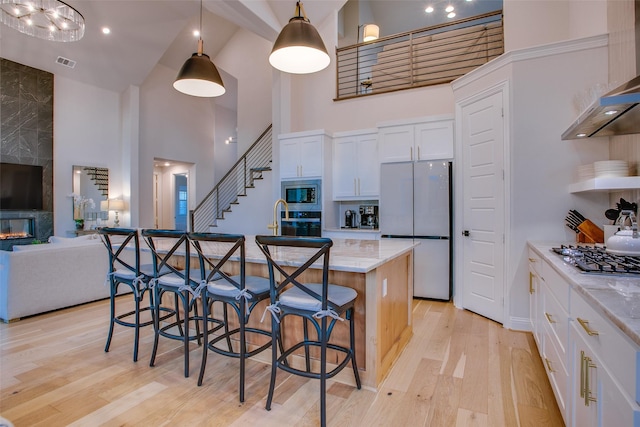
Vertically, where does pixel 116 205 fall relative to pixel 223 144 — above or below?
below

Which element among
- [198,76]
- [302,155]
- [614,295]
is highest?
[198,76]

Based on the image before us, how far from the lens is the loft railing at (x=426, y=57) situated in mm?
4602

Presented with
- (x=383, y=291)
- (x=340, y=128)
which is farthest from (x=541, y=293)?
(x=340, y=128)

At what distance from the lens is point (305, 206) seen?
4.89 m

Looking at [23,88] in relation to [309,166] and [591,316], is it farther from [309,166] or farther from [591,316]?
[591,316]

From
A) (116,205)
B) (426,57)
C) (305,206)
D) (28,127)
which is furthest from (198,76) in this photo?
(28,127)

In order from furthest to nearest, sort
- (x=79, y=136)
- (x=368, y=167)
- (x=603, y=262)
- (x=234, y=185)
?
(x=234, y=185)
(x=79, y=136)
(x=368, y=167)
(x=603, y=262)

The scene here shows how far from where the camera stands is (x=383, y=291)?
2193mm

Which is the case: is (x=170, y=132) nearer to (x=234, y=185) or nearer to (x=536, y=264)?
(x=234, y=185)

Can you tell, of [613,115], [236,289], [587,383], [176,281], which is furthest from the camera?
[176,281]

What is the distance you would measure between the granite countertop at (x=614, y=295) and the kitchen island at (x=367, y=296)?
900 mm

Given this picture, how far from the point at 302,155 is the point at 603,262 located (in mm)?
3931

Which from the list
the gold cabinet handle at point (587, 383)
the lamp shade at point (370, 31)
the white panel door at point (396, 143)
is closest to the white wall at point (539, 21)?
the white panel door at point (396, 143)

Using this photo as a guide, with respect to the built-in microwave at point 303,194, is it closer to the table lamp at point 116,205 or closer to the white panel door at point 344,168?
the white panel door at point 344,168
